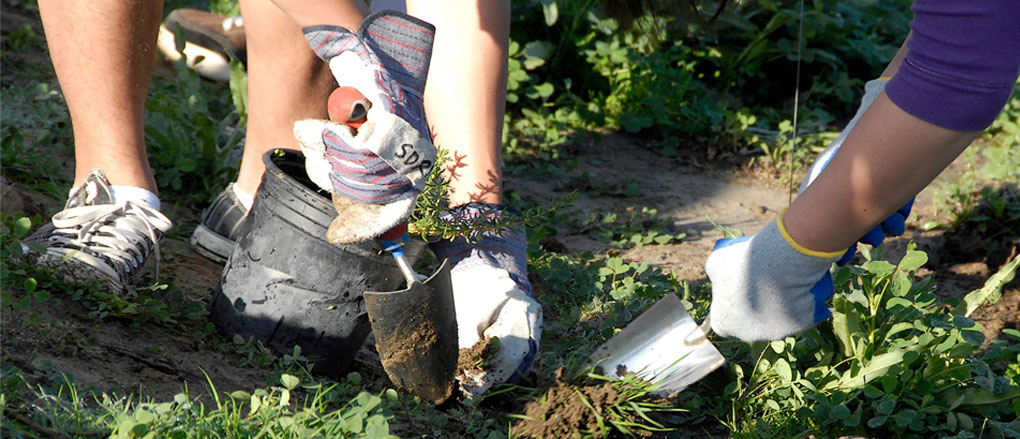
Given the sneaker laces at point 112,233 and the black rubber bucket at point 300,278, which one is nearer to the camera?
the black rubber bucket at point 300,278

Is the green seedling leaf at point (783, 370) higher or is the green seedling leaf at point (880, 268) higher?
the green seedling leaf at point (880, 268)

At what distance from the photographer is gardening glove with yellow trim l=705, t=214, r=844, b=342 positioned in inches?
59.6

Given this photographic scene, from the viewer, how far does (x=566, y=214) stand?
325 cm

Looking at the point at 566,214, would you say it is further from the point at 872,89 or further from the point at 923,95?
the point at 923,95

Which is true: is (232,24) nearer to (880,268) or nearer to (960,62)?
(880,268)

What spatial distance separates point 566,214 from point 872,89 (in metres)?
1.56

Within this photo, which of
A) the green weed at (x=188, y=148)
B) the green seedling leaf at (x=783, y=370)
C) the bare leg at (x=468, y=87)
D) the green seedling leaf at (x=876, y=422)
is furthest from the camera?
the green weed at (x=188, y=148)

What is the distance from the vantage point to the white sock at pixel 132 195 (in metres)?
2.19

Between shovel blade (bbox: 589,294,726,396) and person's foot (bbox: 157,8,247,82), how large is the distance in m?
2.54

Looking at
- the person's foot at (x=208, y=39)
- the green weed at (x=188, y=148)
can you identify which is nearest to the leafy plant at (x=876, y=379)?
the green weed at (x=188, y=148)

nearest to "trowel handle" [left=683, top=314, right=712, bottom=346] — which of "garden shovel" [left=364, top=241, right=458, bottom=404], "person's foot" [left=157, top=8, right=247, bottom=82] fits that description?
"garden shovel" [left=364, top=241, right=458, bottom=404]

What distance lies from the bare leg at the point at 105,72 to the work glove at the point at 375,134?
686 millimetres

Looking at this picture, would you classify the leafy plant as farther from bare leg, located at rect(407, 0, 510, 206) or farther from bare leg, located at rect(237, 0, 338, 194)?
bare leg, located at rect(237, 0, 338, 194)

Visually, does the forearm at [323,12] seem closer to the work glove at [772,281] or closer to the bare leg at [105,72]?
the bare leg at [105,72]
